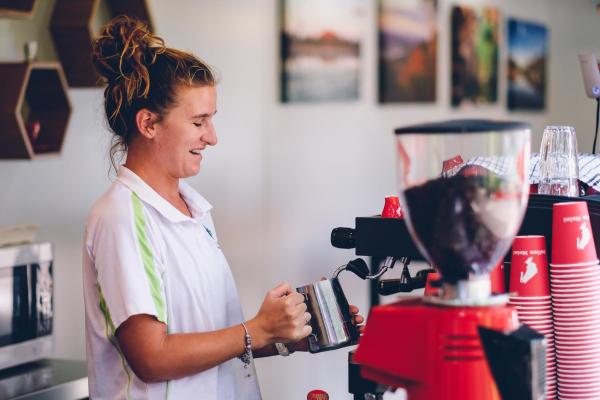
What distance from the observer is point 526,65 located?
645 centimetres

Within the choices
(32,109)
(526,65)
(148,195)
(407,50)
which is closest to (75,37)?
(32,109)

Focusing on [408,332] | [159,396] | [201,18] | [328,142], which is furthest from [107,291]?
[328,142]

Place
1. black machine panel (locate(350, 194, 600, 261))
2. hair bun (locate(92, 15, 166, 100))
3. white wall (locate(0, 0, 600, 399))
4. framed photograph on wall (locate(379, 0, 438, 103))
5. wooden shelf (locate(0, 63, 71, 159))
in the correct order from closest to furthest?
black machine panel (locate(350, 194, 600, 261)) < hair bun (locate(92, 15, 166, 100)) < wooden shelf (locate(0, 63, 71, 159)) < white wall (locate(0, 0, 600, 399)) < framed photograph on wall (locate(379, 0, 438, 103))

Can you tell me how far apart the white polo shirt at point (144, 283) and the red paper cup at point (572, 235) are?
0.74 meters

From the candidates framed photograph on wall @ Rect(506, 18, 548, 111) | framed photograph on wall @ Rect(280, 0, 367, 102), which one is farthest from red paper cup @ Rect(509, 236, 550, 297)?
framed photograph on wall @ Rect(506, 18, 548, 111)

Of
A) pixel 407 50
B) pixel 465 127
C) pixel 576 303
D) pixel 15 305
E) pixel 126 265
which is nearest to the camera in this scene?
pixel 465 127

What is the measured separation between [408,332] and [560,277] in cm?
38

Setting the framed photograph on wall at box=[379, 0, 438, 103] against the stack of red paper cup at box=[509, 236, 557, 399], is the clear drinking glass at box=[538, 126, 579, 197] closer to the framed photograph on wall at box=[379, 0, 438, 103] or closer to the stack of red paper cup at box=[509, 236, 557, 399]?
the stack of red paper cup at box=[509, 236, 557, 399]

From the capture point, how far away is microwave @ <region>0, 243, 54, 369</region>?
2.56 meters

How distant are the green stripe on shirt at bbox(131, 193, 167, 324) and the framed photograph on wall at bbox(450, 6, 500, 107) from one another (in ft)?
13.3

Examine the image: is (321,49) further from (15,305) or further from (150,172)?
(150,172)

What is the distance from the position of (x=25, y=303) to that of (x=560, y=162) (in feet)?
5.34

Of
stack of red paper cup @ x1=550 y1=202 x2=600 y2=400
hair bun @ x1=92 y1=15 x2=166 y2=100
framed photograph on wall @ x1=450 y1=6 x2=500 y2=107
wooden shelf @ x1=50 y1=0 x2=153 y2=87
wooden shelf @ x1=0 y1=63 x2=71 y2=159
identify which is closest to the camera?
stack of red paper cup @ x1=550 y1=202 x2=600 y2=400

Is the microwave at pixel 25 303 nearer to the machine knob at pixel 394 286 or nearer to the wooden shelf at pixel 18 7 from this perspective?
the wooden shelf at pixel 18 7
